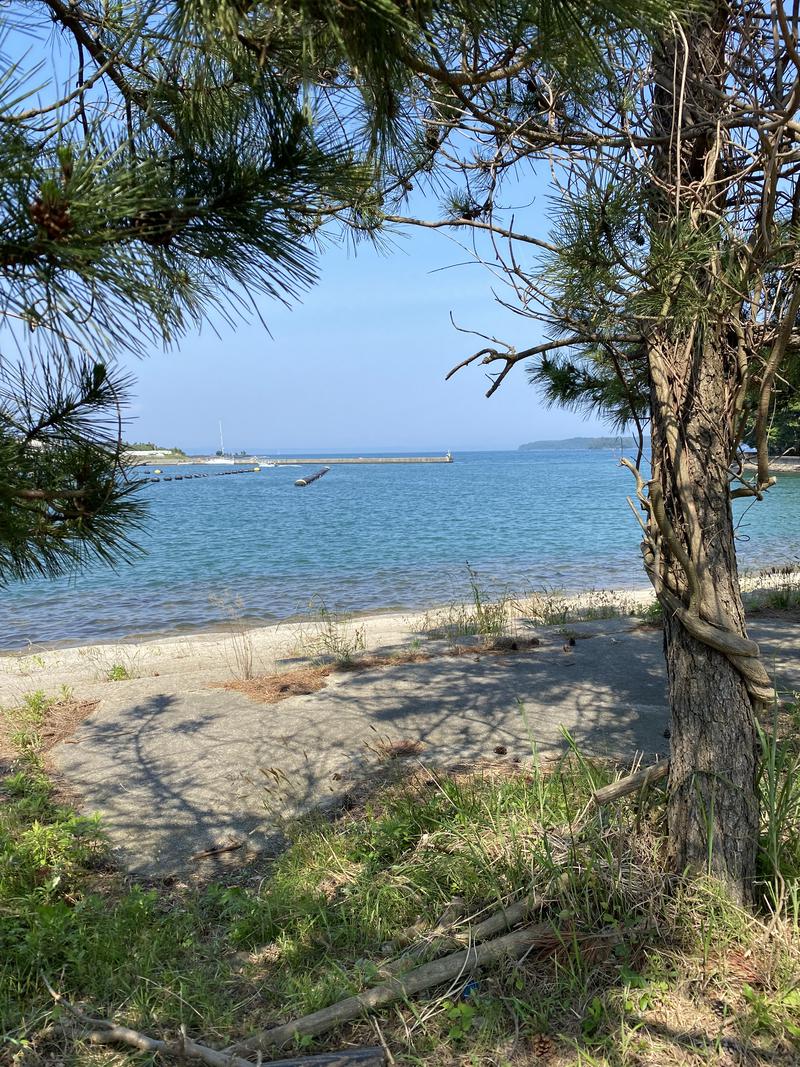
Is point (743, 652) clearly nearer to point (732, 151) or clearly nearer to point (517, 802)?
point (517, 802)

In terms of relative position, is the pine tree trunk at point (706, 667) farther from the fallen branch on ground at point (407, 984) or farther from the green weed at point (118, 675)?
the green weed at point (118, 675)

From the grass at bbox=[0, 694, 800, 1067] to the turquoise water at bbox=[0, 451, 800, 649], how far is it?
6.41 ft

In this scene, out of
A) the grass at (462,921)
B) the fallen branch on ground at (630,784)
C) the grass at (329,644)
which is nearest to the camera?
the grass at (462,921)

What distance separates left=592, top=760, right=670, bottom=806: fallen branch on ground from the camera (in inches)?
104

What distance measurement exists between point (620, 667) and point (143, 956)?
4.27m

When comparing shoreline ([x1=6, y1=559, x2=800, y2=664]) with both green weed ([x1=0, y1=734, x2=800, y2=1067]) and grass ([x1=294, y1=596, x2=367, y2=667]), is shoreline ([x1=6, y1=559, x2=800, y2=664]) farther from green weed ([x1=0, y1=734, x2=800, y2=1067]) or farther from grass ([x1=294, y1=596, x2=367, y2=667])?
green weed ([x1=0, y1=734, x2=800, y2=1067])

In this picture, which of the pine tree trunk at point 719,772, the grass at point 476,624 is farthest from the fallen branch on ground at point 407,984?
the grass at point 476,624

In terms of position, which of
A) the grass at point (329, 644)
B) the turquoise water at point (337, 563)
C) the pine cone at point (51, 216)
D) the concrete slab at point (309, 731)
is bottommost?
the turquoise water at point (337, 563)

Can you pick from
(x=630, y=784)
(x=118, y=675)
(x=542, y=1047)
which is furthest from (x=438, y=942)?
(x=118, y=675)

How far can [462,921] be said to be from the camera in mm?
2436

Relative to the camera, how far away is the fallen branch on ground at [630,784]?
8.70 feet

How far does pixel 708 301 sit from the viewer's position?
2.08 metres

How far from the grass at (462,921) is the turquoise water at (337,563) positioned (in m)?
1.95

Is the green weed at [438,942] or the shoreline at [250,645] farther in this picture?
the shoreline at [250,645]
